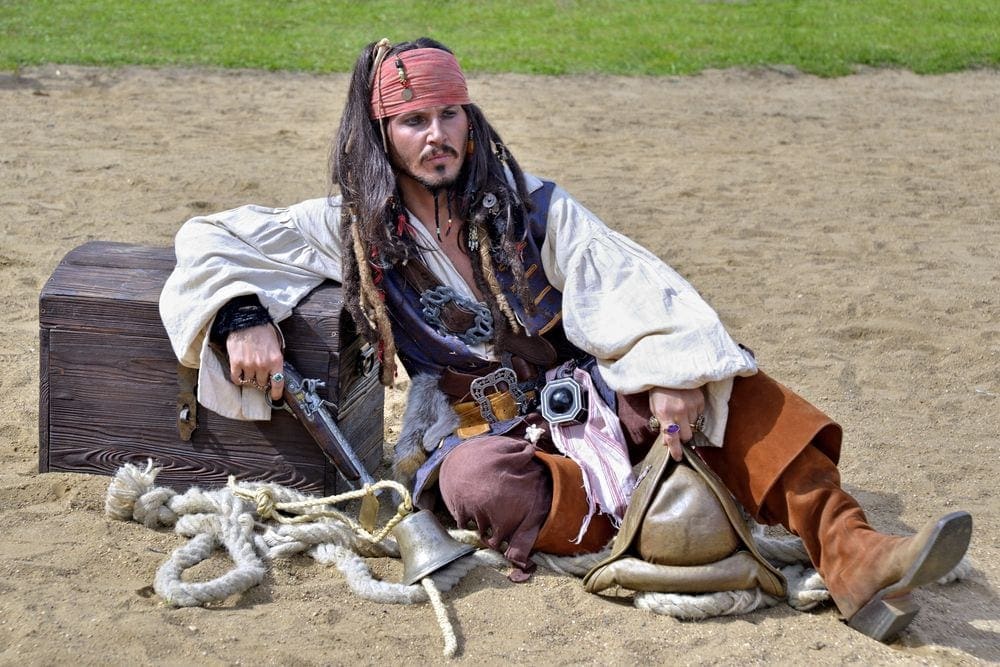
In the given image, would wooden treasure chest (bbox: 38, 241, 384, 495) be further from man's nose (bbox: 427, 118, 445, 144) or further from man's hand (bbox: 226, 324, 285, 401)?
man's nose (bbox: 427, 118, 445, 144)

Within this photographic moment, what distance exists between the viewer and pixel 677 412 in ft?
9.80

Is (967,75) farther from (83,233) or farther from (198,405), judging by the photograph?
(198,405)

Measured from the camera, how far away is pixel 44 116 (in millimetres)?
8242

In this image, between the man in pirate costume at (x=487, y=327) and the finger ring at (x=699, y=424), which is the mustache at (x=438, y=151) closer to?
the man in pirate costume at (x=487, y=327)

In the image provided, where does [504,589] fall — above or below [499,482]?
below

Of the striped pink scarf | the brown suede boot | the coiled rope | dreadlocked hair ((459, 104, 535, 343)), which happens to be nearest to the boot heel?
the brown suede boot

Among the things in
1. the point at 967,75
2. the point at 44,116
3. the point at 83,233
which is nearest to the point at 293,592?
the point at 83,233

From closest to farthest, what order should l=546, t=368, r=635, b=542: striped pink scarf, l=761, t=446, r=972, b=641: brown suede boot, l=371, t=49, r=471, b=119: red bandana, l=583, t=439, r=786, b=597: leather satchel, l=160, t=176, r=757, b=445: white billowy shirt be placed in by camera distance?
1. l=761, t=446, r=972, b=641: brown suede boot
2. l=583, t=439, r=786, b=597: leather satchel
3. l=160, t=176, r=757, b=445: white billowy shirt
4. l=546, t=368, r=635, b=542: striped pink scarf
5. l=371, t=49, r=471, b=119: red bandana

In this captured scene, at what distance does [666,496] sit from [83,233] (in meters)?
4.00

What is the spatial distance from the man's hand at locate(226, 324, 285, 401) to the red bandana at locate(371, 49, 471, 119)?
0.66 metres

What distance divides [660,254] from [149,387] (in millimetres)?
3065

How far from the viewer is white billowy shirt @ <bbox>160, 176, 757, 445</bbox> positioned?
3.01 metres

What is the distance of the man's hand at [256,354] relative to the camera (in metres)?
3.22

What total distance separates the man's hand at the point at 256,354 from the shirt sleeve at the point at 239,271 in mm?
76
